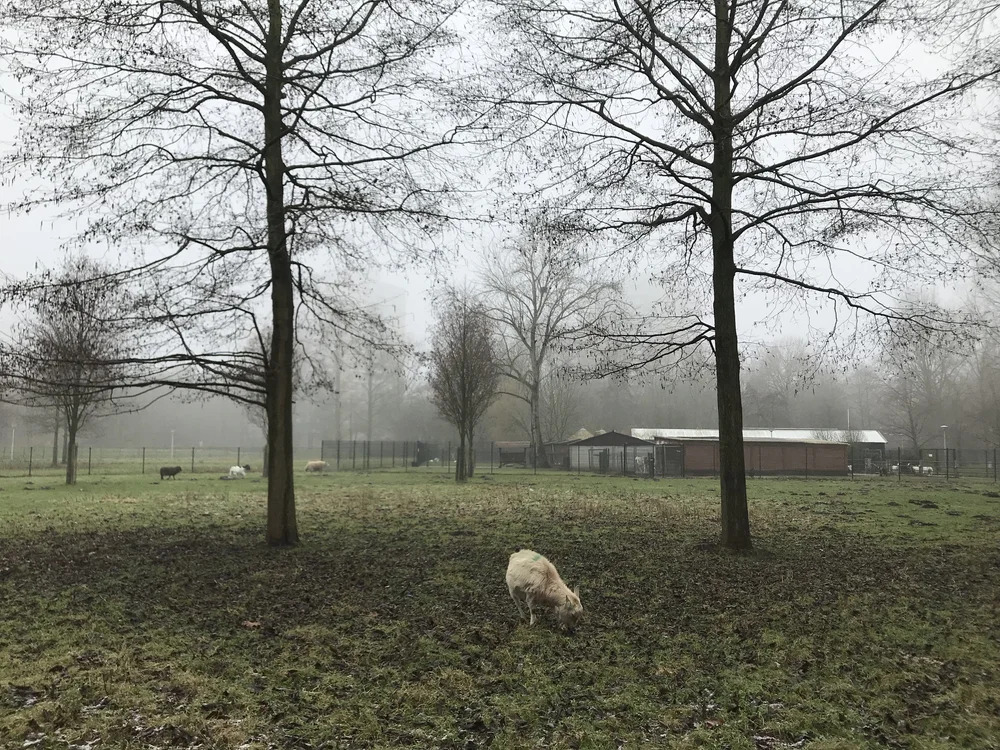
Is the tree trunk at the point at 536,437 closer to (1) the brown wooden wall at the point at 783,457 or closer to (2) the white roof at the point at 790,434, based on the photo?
(2) the white roof at the point at 790,434

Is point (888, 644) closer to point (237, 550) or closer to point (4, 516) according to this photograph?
point (237, 550)

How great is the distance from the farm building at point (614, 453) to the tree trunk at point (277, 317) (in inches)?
1060

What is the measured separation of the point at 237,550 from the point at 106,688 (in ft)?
16.9

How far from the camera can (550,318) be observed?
149 ft

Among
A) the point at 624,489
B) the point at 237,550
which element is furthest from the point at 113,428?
the point at 237,550

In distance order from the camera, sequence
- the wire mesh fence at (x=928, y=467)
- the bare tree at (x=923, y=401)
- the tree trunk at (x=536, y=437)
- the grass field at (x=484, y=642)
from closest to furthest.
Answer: the grass field at (x=484, y=642), the wire mesh fence at (x=928, y=467), the tree trunk at (x=536, y=437), the bare tree at (x=923, y=401)

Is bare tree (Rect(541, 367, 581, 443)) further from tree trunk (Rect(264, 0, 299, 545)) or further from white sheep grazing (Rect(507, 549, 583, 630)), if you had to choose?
white sheep grazing (Rect(507, 549, 583, 630))

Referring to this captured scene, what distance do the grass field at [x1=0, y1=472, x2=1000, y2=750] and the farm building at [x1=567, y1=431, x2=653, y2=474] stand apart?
83.3ft

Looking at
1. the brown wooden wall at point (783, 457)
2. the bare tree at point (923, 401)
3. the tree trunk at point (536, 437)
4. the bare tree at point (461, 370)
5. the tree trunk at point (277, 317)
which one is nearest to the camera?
the tree trunk at point (277, 317)

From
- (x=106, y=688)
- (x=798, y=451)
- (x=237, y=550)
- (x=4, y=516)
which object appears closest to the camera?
(x=106, y=688)

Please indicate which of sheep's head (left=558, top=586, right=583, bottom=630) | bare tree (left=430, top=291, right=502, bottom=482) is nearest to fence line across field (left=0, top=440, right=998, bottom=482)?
bare tree (left=430, top=291, right=502, bottom=482)

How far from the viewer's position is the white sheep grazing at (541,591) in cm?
588

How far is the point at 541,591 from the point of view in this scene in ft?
19.7

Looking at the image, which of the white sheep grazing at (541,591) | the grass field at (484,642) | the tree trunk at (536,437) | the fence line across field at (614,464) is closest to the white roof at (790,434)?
the fence line across field at (614,464)
